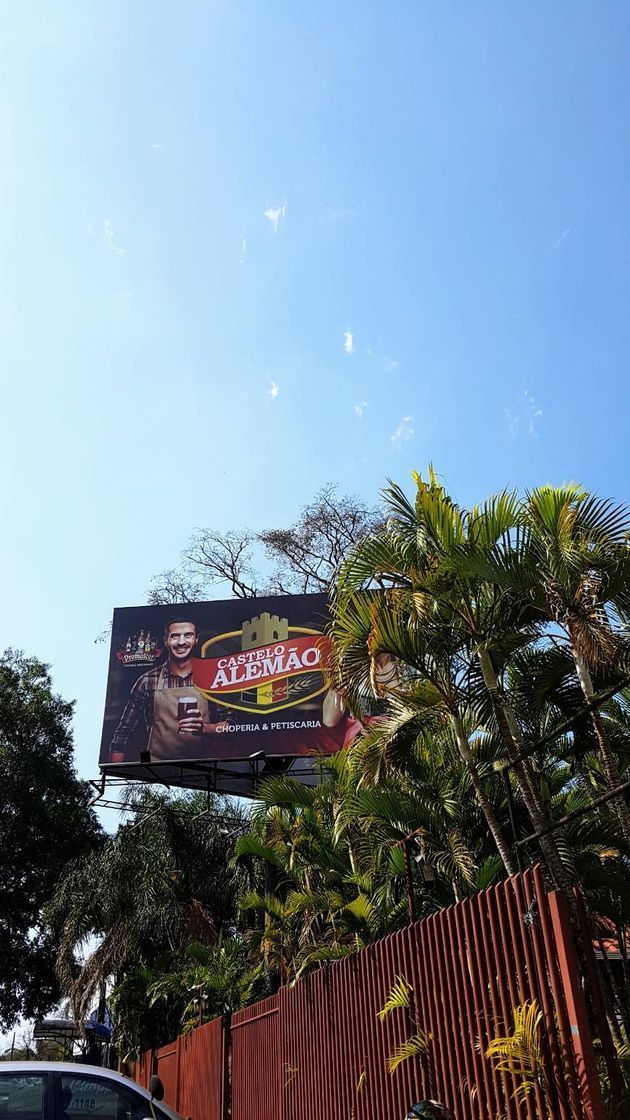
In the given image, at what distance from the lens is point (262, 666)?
23078 millimetres

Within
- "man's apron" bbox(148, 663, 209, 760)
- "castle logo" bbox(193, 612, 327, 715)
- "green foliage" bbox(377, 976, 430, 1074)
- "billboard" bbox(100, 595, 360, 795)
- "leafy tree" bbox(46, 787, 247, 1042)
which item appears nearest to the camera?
"green foliage" bbox(377, 976, 430, 1074)

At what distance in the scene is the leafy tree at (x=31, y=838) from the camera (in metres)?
29.0

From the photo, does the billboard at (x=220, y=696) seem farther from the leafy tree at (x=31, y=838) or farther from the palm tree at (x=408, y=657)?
the palm tree at (x=408, y=657)

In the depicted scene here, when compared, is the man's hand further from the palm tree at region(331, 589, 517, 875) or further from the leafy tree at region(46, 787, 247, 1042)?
the palm tree at region(331, 589, 517, 875)

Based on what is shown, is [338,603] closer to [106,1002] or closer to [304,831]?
[304,831]

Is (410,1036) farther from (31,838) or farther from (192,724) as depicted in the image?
(31,838)

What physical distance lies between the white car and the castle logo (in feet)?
52.1

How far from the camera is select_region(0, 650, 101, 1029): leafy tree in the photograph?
29031mm

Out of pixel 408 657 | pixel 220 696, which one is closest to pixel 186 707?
pixel 220 696

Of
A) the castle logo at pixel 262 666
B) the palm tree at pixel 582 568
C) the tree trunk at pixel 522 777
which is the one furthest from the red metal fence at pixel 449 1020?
the castle logo at pixel 262 666

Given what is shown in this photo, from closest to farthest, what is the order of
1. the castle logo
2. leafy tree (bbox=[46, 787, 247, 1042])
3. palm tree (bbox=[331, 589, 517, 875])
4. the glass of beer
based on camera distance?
palm tree (bbox=[331, 589, 517, 875]), leafy tree (bbox=[46, 787, 247, 1042]), the castle logo, the glass of beer

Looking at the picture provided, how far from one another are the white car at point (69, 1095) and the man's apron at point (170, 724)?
15586 millimetres

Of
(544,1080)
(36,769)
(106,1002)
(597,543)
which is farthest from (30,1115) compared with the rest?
(36,769)

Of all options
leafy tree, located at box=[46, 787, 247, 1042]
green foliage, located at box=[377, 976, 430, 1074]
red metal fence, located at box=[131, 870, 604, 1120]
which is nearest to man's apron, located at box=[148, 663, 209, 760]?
leafy tree, located at box=[46, 787, 247, 1042]
